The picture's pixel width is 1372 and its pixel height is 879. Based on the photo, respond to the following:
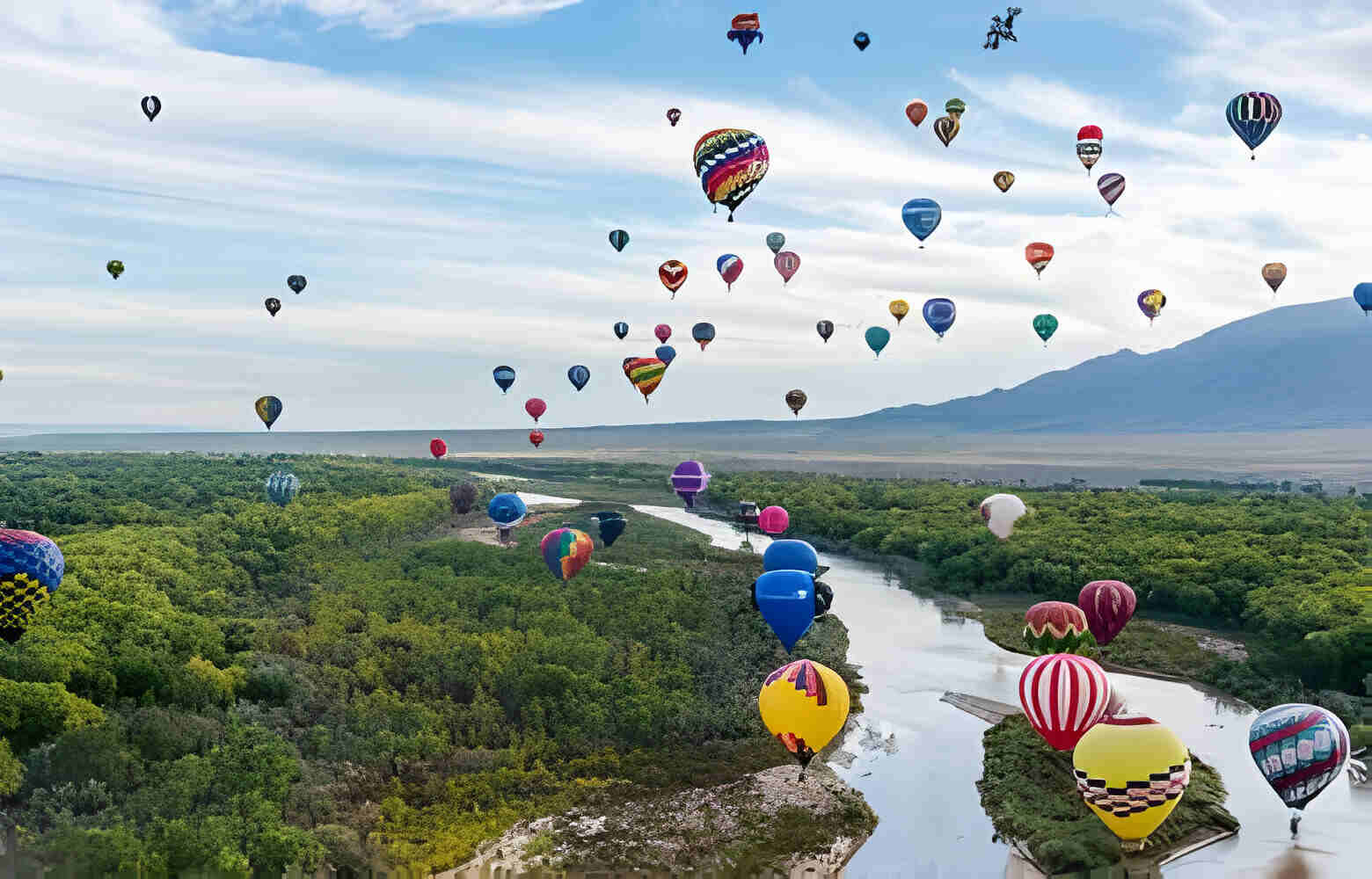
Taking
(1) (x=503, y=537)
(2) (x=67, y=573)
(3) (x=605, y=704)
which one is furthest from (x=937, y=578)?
(2) (x=67, y=573)

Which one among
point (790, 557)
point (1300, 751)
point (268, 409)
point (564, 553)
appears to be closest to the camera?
point (1300, 751)

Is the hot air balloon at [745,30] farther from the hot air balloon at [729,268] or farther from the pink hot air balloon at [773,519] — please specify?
the pink hot air balloon at [773,519]

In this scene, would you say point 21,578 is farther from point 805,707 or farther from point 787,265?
point 787,265

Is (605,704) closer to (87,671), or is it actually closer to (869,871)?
(869,871)

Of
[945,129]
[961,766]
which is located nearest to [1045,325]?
[945,129]

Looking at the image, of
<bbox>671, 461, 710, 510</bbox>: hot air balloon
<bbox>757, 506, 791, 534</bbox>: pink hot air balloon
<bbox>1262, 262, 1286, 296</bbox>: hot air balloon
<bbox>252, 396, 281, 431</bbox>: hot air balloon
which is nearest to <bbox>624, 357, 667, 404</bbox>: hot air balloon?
<bbox>671, 461, 710, 510</bbox>: hot air balloon

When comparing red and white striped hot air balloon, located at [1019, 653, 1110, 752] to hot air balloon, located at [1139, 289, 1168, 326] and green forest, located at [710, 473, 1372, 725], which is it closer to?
green forest, located at [710, 473, 1372, 725]

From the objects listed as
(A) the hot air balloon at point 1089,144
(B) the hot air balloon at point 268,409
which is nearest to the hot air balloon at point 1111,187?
(A) the hot air balloon at point 1089,144
